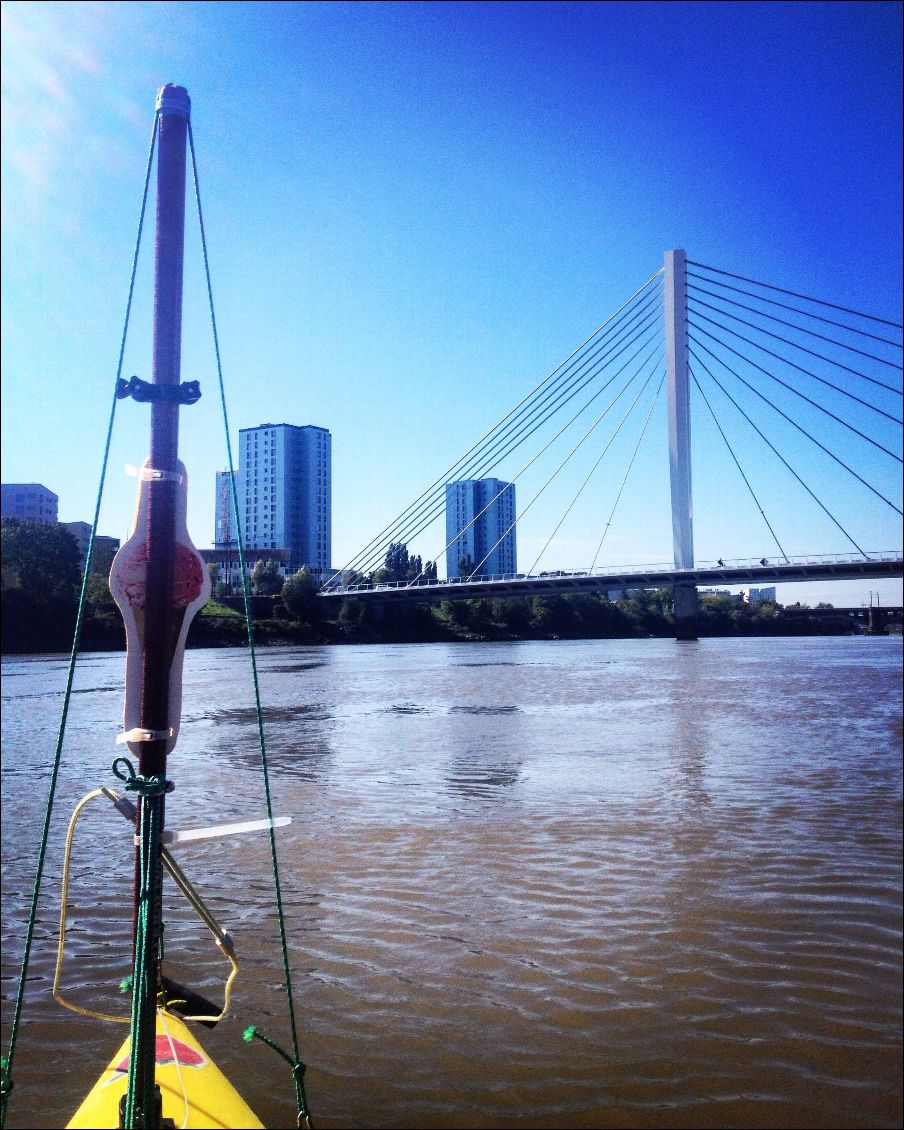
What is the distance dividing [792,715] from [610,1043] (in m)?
11.8

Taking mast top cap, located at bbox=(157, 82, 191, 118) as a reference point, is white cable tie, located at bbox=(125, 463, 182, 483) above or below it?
below

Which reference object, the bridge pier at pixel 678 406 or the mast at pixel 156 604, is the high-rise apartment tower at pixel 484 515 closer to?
the bridge pier at pixel 678 406

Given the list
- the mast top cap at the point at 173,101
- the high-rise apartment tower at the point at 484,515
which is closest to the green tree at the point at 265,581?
Answer: the high-rise apartment tower at the point at 484,515

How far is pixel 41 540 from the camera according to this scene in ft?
144

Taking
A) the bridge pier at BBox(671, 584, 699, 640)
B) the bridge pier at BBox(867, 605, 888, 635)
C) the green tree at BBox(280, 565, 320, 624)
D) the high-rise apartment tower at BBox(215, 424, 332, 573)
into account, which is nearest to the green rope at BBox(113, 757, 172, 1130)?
the bridge pier at BBox(671, 584, 699, 640)

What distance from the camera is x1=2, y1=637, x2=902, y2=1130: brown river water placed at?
291 centimetres

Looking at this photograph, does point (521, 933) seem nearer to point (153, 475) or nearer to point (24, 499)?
point (153, 475)

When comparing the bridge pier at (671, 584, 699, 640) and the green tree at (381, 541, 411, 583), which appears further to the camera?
the green tree at (381, 541, 411, 583)

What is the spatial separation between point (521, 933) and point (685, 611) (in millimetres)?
44410

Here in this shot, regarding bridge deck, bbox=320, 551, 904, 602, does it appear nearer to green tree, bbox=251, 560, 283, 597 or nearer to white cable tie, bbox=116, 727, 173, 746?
green tree, bbox=251, 560, 283, 597

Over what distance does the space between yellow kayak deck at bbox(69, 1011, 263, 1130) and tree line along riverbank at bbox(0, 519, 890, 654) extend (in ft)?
92.8

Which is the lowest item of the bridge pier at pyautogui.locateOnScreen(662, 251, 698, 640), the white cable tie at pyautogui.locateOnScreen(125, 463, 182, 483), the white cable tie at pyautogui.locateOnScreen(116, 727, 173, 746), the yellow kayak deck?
the yellow kayak deck

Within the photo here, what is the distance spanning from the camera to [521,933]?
13.8 ft

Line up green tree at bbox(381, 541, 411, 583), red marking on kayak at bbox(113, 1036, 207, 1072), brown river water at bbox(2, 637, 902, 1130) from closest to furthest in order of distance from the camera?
red marking on kayak at bbox(113, 1036, 207, 1072)
brown river water at bbox(2, 637, 902, 1130)
green tree at bbox(381, 541, 411, 583)
